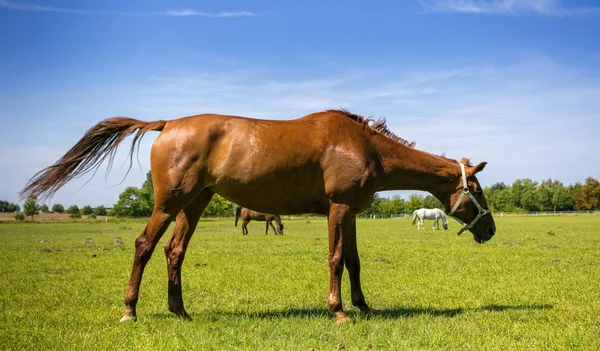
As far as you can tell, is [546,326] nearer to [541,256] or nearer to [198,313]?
[198,313]

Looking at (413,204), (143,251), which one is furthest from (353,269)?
(413,204)

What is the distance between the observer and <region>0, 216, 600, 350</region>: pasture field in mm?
5973

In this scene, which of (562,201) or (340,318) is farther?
(562,201)

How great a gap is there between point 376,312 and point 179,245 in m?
3.13

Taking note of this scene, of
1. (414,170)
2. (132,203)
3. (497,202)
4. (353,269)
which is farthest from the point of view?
(497,202)

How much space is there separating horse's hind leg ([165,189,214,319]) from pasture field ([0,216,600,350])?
9.3 inches

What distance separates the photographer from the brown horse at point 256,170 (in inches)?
283

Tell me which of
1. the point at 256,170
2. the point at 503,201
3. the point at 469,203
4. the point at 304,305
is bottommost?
the point at 304,305

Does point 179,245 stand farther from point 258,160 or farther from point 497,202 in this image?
point 497,202

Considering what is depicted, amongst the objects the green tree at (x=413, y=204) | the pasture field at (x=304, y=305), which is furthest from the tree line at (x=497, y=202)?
the pasture field at (x=304, y=305)

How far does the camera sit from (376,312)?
787cm

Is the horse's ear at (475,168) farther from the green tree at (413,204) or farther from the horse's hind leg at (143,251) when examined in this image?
the green tree at (413,204)

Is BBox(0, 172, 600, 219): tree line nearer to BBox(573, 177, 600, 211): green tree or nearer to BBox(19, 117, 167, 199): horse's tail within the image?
BBox(573, 177, 600, 211): green tree

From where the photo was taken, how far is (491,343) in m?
5.83
